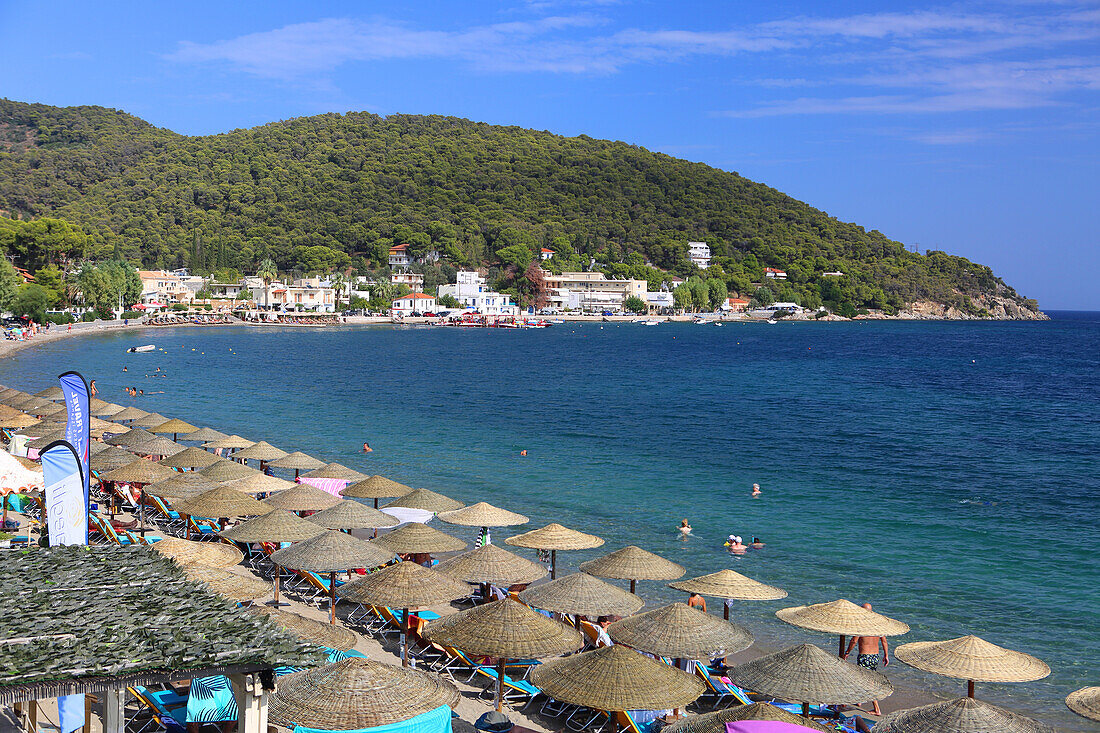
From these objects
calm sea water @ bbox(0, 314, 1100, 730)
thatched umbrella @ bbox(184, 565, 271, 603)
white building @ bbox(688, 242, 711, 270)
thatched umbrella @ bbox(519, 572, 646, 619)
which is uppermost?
white building @ bbox(688, 242, 711, 270)

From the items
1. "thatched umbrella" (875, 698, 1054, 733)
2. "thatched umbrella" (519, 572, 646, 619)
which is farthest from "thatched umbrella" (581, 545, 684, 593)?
"thatched umbrella" (875, 698, 1054, 733)

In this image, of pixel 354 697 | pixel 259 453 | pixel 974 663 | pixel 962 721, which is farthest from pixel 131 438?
pixel 962 721

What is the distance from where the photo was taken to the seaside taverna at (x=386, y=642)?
6008 millimetres

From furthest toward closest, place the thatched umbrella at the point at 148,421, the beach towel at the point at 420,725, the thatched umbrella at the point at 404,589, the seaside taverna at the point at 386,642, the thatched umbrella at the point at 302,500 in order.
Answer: the thatched umbrella at the point at 148,421 < the thatched umbrella at the point at 302,500 < the thatched umbrella at the point at 404,589 < the beach towel at the point at 420,725 < the seaside taverna at the point at 386,642

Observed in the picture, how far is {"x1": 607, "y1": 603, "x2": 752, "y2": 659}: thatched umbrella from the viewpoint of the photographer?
10539 mm

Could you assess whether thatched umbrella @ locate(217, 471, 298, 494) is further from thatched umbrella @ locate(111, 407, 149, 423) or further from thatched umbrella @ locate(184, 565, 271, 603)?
thatched umbrella @ locate(111, 407, 149, 423)

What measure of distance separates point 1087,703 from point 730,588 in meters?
4.90

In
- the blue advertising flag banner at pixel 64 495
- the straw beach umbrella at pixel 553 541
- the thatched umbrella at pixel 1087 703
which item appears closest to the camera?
the thatched umbrella at pixel 1087 703

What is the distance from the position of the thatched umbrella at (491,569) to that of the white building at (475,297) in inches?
5300

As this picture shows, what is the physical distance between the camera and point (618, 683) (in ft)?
29.0

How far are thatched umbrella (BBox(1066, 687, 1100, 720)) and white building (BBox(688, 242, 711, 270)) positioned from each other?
18550 centimetres

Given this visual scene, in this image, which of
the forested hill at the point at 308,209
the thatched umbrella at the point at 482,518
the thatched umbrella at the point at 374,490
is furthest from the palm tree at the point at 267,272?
the thatched umbrella at the point at 482,518

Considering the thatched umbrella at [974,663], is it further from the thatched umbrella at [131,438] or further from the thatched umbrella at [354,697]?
the thatched umbrella at [131,438]

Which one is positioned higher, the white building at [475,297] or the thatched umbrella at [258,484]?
the white building at [475,297]
